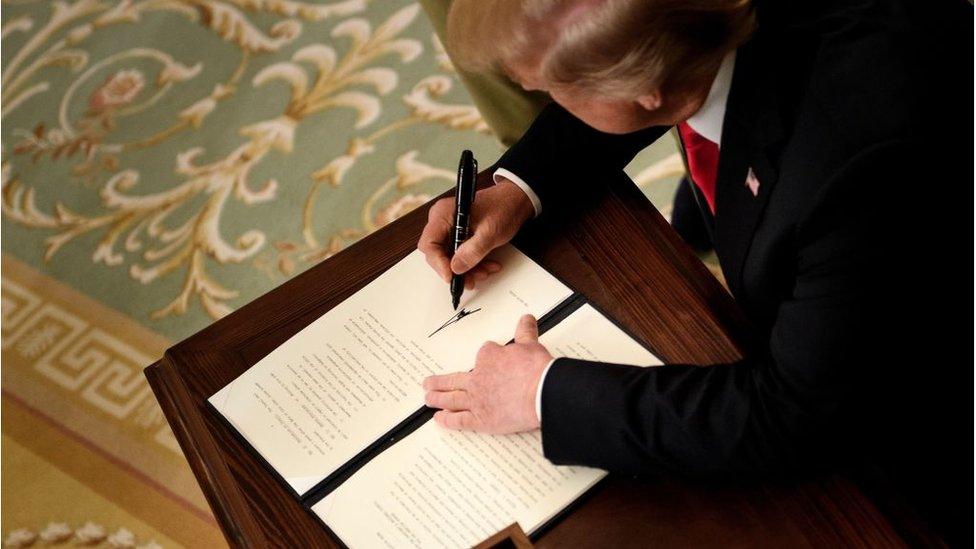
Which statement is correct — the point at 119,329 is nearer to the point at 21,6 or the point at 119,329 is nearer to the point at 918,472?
the point at 21,6

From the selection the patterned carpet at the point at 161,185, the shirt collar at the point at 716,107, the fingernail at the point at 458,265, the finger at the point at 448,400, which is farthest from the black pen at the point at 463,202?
the patterned carpet at the point at 161,185

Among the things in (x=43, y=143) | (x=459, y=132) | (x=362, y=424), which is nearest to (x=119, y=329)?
(x=43, y=143)

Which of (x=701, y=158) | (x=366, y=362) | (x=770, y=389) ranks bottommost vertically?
(x=770, y=389)

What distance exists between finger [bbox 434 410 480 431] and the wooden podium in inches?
4.3

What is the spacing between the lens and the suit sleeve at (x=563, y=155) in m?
0.93

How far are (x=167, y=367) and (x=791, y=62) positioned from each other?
0.64 metres

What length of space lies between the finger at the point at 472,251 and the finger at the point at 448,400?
0.13 m

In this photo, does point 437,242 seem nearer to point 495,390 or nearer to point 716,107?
point 495,390

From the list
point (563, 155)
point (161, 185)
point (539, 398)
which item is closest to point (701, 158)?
point (563, 155)

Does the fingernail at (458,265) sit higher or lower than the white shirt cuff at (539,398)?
higher

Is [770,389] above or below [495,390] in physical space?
below

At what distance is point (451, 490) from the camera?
75cm

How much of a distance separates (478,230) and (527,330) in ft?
0.39

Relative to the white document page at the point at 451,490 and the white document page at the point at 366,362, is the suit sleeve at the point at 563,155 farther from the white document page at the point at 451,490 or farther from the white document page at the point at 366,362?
the white document page at the point at 451,490
